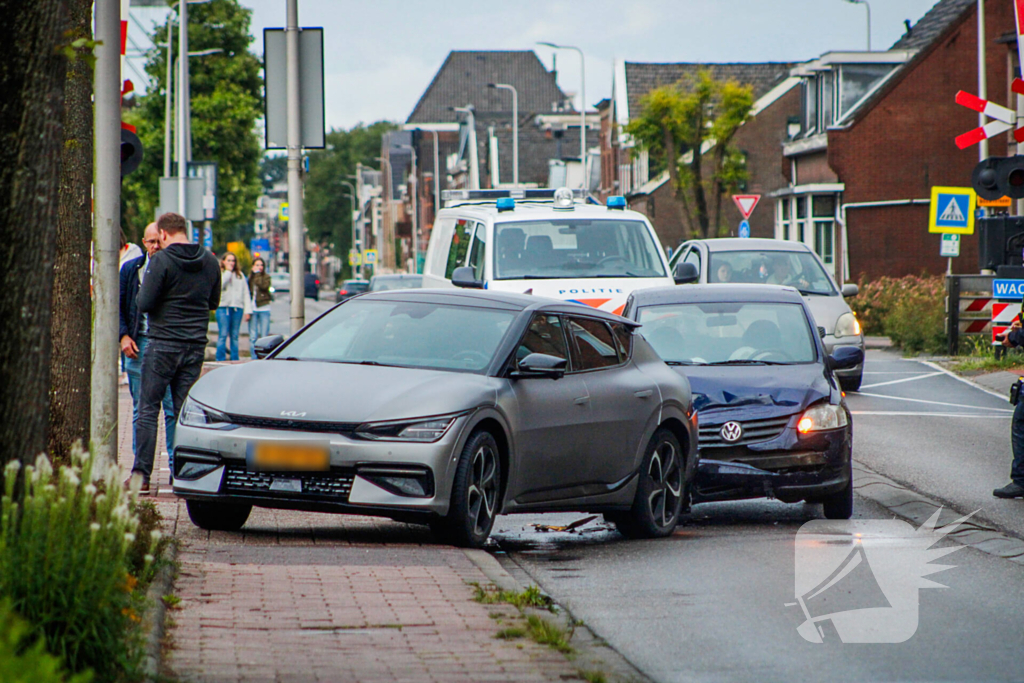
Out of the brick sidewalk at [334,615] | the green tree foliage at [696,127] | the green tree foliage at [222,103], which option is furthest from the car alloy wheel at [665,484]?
the green tree foliage at [222,103]

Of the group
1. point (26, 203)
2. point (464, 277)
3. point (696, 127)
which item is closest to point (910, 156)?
point (696, 127)

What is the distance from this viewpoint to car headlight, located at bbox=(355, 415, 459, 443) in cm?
765

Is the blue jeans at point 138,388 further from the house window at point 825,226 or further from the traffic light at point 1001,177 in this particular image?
the house window at point 825,226

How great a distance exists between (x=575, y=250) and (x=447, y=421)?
28.8 ft

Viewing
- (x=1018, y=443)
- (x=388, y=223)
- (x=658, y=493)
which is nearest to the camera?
(x=658, y=493)

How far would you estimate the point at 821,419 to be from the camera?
32.0 feet

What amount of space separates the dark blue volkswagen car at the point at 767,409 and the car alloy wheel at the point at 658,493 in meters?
0.24

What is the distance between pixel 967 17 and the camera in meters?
42.7

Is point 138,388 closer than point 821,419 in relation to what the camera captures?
No

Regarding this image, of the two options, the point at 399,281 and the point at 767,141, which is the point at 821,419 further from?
the point at 767,141

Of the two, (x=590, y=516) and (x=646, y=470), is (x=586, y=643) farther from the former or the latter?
(x=590, y=516)

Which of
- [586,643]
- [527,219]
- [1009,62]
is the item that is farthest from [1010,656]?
[1009,62]

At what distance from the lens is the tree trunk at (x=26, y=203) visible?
4.71 m

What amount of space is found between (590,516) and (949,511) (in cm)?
244
